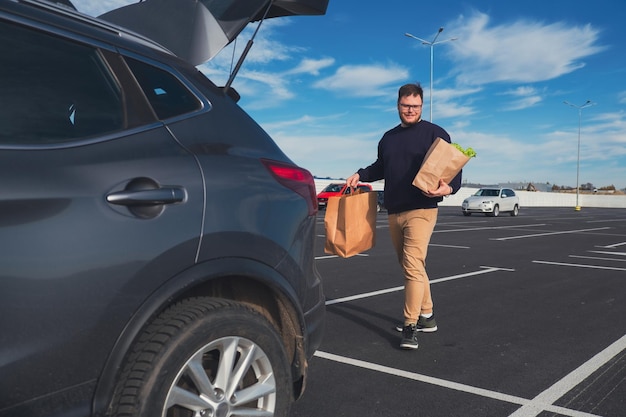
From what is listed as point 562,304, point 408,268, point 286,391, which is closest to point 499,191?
point 562,304

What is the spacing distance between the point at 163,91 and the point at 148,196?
534 millimetres

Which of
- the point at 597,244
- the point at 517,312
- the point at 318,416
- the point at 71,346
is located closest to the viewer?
the point at 71,346

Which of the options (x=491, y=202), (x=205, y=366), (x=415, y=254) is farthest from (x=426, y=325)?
(x=491, y=202)

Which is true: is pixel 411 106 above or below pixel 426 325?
above

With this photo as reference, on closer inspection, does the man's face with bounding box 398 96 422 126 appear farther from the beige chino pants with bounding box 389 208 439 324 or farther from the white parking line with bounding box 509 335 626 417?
the white parking line with bounding box 509 335 626 417

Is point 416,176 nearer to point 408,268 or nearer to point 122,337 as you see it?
point 408,268

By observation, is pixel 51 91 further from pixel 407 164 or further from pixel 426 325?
pixel 426 325

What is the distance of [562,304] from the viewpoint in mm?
5672

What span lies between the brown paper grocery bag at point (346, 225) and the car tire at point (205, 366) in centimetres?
182

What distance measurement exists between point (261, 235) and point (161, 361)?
0.61 m

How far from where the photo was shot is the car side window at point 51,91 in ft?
5.64

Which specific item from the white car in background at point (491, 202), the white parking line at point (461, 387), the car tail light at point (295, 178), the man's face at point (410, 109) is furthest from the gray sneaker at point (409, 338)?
the white car in background at point (491, 202)

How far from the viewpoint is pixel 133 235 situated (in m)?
1.74

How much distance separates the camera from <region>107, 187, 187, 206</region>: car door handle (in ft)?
5.72
